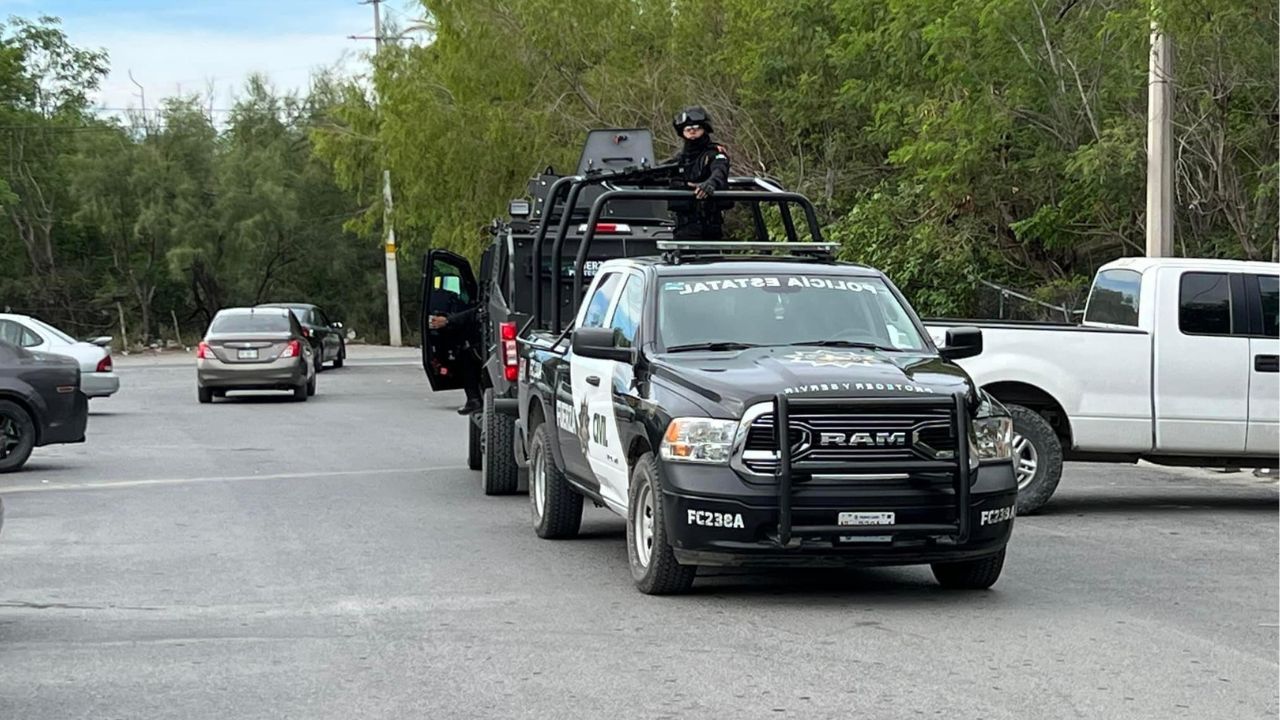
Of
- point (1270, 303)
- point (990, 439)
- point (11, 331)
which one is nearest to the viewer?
point (990, 439)

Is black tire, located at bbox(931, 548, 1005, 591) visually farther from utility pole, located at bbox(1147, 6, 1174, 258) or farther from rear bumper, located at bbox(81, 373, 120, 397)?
rear bumper, located at bbox(81, 373, 120, 397)

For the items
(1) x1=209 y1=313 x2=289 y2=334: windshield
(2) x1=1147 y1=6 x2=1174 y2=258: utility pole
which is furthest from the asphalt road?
(1) x1=209 y1=313 x2=289 y2=334: windshield

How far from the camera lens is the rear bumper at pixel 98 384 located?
27.5m

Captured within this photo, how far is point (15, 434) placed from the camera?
1853cm

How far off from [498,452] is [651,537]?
5.72 meters

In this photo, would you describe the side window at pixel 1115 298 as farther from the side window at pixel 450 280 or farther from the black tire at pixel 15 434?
the black tire at pixel 15 434

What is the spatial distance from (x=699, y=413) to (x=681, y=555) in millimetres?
725

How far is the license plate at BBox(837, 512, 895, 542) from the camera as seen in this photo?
29.6ft

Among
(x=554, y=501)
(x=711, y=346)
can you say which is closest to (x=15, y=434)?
(x=554, y=501)

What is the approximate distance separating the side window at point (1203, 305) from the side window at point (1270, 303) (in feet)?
0.90

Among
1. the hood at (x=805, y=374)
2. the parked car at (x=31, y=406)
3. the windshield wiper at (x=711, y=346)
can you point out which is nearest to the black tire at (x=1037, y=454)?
the hood at (x=805, y=374)

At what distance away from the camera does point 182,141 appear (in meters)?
64.8

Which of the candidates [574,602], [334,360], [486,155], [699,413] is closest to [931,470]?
[699,413]

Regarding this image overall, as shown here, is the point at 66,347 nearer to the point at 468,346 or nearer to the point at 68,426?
the point at 68,426
